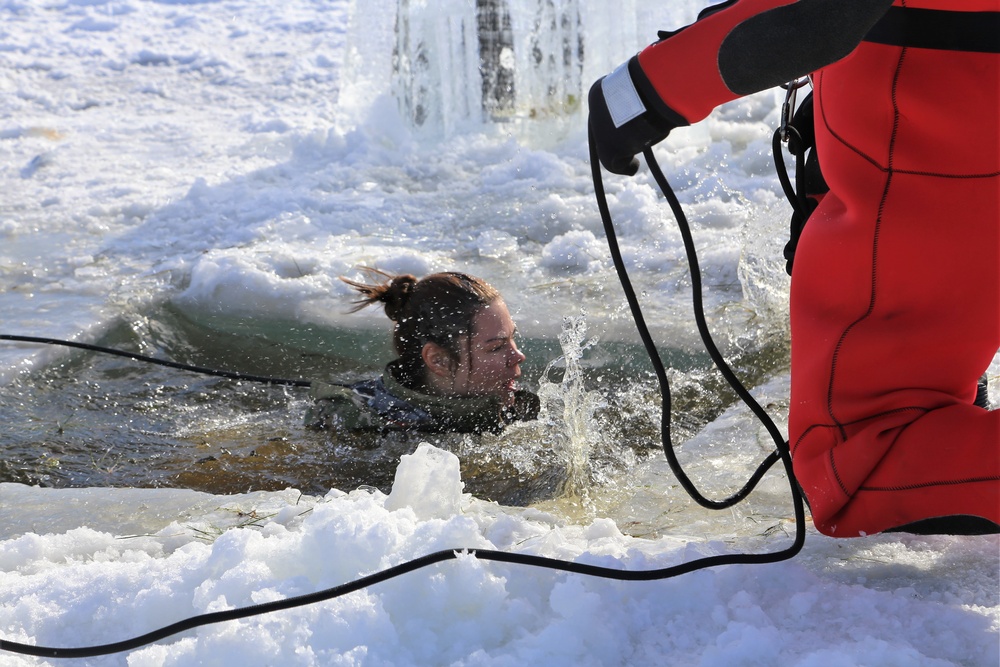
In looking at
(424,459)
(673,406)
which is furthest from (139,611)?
(673,406)

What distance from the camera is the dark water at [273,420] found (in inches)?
94.4

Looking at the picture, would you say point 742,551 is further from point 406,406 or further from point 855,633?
point 406,406

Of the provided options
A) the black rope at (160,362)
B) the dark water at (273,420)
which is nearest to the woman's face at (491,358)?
the dark water at (273,420)

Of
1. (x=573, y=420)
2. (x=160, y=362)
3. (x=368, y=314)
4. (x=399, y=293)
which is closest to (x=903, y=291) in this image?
(x=573, y=420)

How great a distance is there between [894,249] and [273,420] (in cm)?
189

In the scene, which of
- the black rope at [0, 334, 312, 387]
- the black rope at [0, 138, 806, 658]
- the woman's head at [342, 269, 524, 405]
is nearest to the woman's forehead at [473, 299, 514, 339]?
the woman's head at [342, 269, 524, 405]

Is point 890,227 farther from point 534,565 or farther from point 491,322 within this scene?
point 491,322

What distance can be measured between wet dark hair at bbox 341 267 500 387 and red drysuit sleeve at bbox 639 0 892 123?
1.31 m

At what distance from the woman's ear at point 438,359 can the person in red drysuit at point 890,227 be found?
50.4 inches

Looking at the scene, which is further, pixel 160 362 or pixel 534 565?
pixel 160 362

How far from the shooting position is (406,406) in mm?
2598

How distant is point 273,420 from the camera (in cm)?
280

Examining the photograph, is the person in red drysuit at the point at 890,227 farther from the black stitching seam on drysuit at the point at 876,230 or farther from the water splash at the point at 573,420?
the water splash at the point at 573,420

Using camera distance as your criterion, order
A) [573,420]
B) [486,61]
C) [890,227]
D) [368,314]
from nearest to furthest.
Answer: [890,227] → [573,420] → [368,314] → [486,61]
